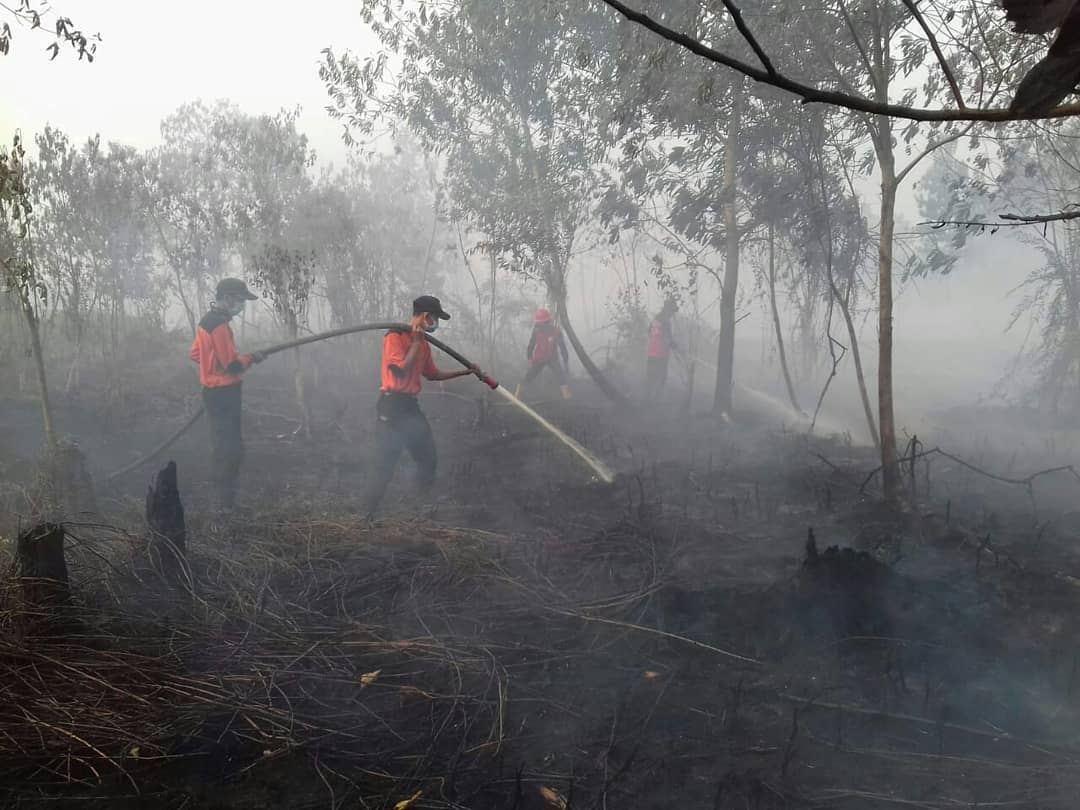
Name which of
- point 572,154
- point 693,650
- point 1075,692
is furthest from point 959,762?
point 572,154

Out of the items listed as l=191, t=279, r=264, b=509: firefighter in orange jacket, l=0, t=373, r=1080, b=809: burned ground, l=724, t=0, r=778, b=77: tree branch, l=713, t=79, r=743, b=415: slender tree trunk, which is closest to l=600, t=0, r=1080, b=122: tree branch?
l=724, t=0, r=778, b=77: tree branch

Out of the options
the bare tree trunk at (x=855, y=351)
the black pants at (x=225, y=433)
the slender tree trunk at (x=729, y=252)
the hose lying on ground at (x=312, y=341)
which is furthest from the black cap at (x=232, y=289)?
the slender tree trunk at (x=729, y=252)

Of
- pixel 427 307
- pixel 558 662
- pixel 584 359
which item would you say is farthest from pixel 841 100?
pixel 584 359

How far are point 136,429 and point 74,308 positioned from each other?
5.40 feet

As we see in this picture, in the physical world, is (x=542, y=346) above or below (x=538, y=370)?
above

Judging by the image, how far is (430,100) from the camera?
43.9ft

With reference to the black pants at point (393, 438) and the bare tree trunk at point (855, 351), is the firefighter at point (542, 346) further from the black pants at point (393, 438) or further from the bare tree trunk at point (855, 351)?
the black pants at point (393, 438)

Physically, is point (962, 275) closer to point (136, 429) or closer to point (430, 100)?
point (430, 100)

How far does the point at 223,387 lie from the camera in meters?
6.56

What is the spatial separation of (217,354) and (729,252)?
24.8 ft

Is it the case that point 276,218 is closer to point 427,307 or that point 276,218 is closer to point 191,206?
point 191,206

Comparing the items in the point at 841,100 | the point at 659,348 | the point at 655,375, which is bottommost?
the point at 841,100

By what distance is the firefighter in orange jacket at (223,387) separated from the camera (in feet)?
21.2

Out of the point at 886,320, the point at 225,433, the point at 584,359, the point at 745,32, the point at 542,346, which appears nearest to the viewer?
the point at 745,32
